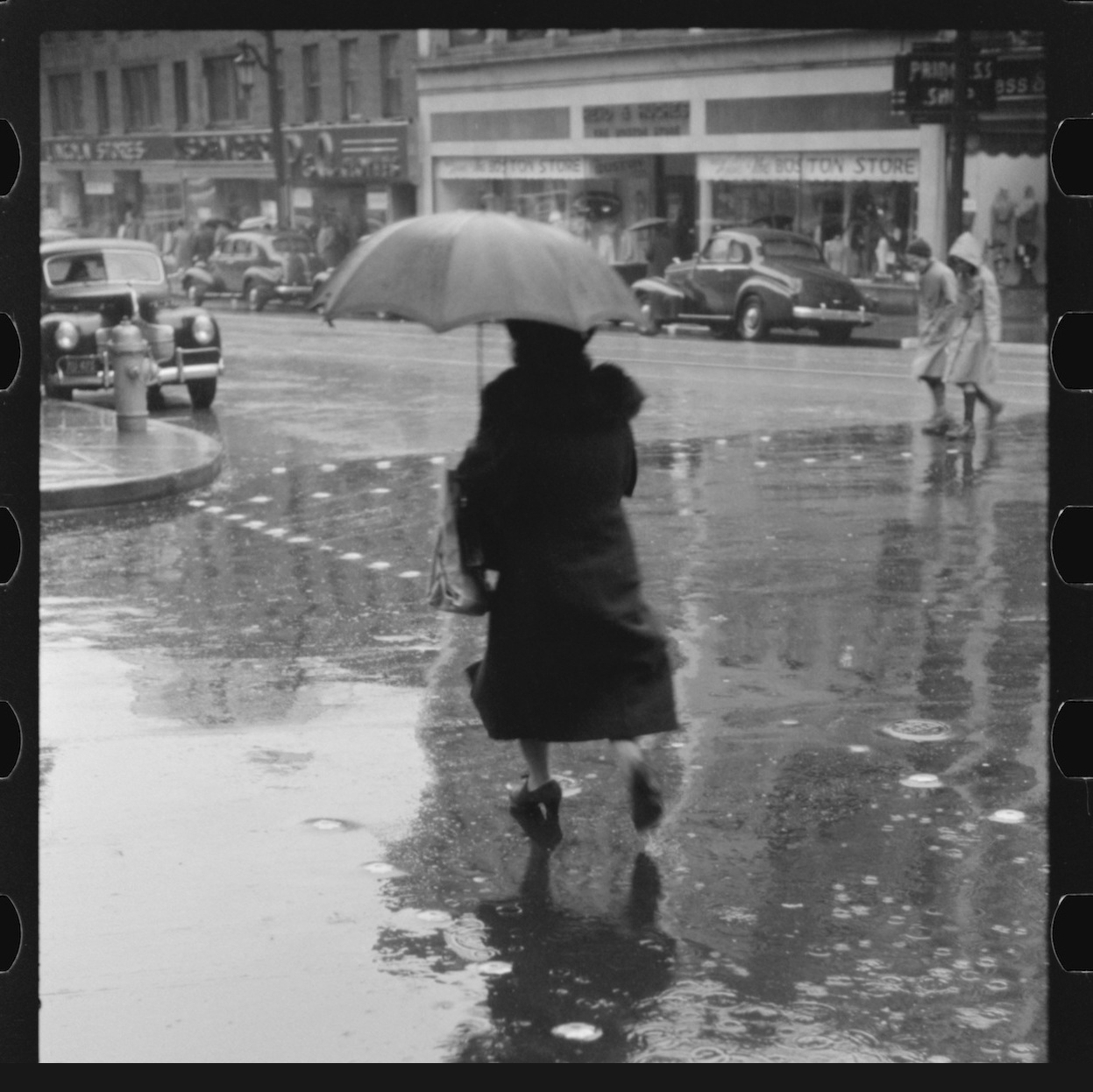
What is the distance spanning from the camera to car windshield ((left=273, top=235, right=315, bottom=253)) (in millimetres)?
37938

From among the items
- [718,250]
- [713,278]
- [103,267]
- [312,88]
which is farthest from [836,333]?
[312,88]

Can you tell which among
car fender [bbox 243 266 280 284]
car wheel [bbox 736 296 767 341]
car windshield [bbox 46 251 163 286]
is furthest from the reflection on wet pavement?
car fender [bbox 243 266 280 284]

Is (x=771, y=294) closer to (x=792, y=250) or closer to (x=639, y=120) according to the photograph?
(x=792, y=250)

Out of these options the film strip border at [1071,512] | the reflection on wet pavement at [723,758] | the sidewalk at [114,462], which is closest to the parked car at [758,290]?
the sidewalk at [114,462]

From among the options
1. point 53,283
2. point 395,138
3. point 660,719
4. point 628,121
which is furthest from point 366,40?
point 660,719

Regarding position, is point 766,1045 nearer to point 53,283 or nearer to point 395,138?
point 53,283

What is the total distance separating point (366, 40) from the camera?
1797 inches

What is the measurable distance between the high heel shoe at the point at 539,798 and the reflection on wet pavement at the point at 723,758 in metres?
0.07

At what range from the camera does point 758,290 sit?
27.3 m

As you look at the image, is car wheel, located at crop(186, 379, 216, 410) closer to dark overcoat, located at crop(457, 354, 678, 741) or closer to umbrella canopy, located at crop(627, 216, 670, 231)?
dark overcoat, located at crop(457, 354, 678, 741)

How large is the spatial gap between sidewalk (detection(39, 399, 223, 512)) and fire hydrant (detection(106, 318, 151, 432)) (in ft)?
0.38

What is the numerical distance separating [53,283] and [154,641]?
11709 mm

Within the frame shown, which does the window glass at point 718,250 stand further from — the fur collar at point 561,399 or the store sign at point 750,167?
the fur collar at point 561,399

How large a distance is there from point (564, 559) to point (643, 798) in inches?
28.8
